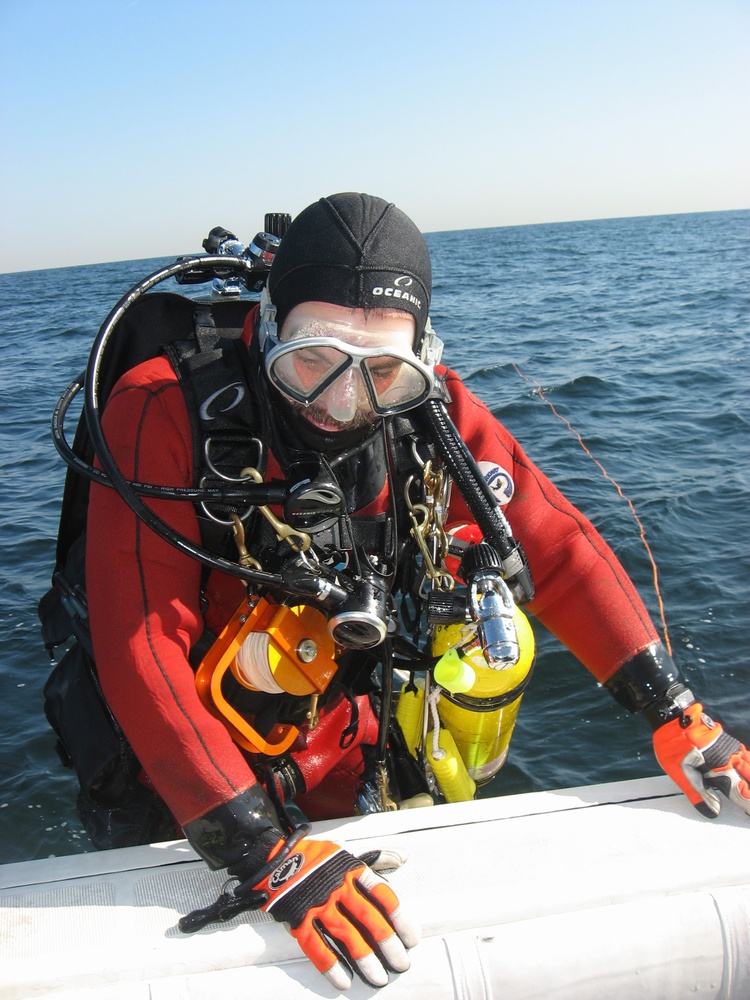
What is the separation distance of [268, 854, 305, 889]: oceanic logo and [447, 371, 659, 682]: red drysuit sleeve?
1.06m

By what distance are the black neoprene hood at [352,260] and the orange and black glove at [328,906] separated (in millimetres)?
1296

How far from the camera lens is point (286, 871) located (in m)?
1.71

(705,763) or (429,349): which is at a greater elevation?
(429,349)

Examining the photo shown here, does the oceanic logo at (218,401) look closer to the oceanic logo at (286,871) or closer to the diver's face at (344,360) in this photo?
the diver's face at (344,360)

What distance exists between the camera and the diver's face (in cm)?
186

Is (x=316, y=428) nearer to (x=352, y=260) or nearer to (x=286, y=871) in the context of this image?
(x=352, y=260)

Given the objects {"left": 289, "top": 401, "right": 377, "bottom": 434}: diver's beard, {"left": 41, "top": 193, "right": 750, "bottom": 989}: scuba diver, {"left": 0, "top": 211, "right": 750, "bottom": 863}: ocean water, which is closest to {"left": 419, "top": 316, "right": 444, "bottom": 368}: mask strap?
{"left": 41, "top": 193, "right": 750, "bottom": 989}: scuba diver

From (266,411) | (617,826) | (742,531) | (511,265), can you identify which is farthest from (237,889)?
(511,265)

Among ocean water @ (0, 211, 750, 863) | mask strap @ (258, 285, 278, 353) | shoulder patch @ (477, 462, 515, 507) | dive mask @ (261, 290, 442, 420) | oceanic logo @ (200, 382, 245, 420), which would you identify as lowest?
ocean water @ (0, 211, 750, 863)

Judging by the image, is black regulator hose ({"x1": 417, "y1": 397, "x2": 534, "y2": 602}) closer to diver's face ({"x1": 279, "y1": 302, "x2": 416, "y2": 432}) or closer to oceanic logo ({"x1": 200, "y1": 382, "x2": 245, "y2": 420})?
diver's face ({"x1": 279, "y1": 302, "x2": 416, "y2": 432})

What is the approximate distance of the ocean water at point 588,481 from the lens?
334 cm

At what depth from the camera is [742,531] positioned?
501cm

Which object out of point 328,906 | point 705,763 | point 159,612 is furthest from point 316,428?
point 705,763

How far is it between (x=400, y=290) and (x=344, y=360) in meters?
0.25
